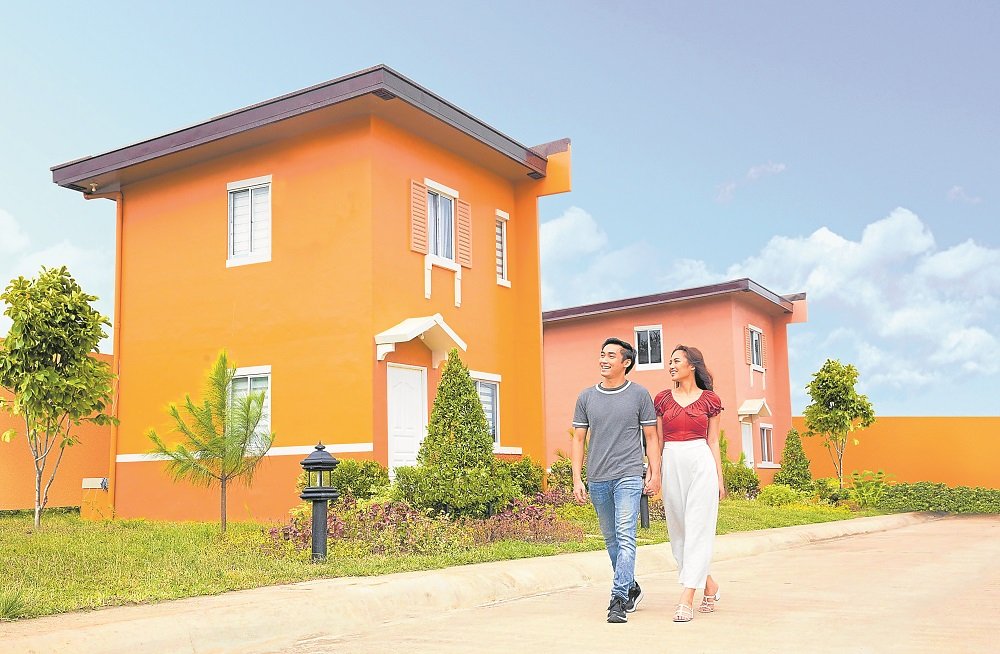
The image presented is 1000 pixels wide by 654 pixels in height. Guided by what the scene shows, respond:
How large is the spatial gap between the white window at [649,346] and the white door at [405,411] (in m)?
13.7

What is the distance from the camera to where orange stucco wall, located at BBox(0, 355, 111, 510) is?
18.8m

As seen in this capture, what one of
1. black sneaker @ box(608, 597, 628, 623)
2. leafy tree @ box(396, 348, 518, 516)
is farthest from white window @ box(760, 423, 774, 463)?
black sneaker @ box(608, 597, 628, 623)

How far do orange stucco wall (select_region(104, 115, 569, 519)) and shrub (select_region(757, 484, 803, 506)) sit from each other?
316 inches

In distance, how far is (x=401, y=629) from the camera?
7289 millimetres

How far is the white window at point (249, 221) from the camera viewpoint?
17.2 m

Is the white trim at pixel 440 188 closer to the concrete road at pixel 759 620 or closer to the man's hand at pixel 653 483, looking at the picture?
the concrete road at pixel 759 620

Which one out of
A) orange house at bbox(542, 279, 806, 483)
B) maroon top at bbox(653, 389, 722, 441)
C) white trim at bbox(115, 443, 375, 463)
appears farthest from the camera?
orange house at bbox(542, 279, 806, 483)

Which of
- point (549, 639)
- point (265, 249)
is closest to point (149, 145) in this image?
point (265, 249)

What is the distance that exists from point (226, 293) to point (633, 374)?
50.2 ft

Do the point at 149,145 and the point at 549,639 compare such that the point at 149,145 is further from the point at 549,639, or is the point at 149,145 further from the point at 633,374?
→ the point at 633,374

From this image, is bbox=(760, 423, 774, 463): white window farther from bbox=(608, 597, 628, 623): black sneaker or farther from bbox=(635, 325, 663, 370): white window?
bbox=(608, 597, 628, 623): black sneaker

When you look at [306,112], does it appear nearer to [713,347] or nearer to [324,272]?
[324,272]

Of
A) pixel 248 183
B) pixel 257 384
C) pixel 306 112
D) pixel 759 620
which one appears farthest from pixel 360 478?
pixel 759 620

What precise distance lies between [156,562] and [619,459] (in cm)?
522
